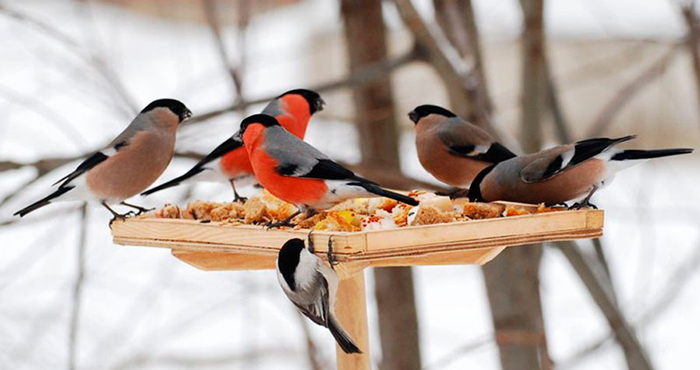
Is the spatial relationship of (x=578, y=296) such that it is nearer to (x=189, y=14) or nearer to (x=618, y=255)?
(x=618, y=255)

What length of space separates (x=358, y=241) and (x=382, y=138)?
182cm

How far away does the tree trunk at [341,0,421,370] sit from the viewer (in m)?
3.40

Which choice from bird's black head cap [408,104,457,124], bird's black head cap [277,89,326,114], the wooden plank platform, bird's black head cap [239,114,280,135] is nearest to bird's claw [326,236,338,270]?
the wooden plank platform

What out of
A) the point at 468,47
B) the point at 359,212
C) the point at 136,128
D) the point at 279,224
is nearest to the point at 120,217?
the point at 136,128

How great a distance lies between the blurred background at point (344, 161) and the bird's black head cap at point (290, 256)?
83 centimetres

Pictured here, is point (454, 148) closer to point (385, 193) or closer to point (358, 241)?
point (385, 193)

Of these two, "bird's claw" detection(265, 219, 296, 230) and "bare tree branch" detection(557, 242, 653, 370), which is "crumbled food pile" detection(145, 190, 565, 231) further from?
"bare tree branch" detection(557, 242, 653, 370)

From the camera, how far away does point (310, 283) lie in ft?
5.85

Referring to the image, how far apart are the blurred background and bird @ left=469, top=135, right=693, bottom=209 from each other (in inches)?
23.2

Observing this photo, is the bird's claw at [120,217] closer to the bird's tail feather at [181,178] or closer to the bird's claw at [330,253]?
the bird's tail feather at [181,178]

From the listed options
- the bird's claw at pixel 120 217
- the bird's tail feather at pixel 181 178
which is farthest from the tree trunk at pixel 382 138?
the bird's claw at pixel 120 217

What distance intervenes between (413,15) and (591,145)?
3.26 ft

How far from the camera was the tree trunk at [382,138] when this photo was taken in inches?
134

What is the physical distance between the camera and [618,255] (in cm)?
588
